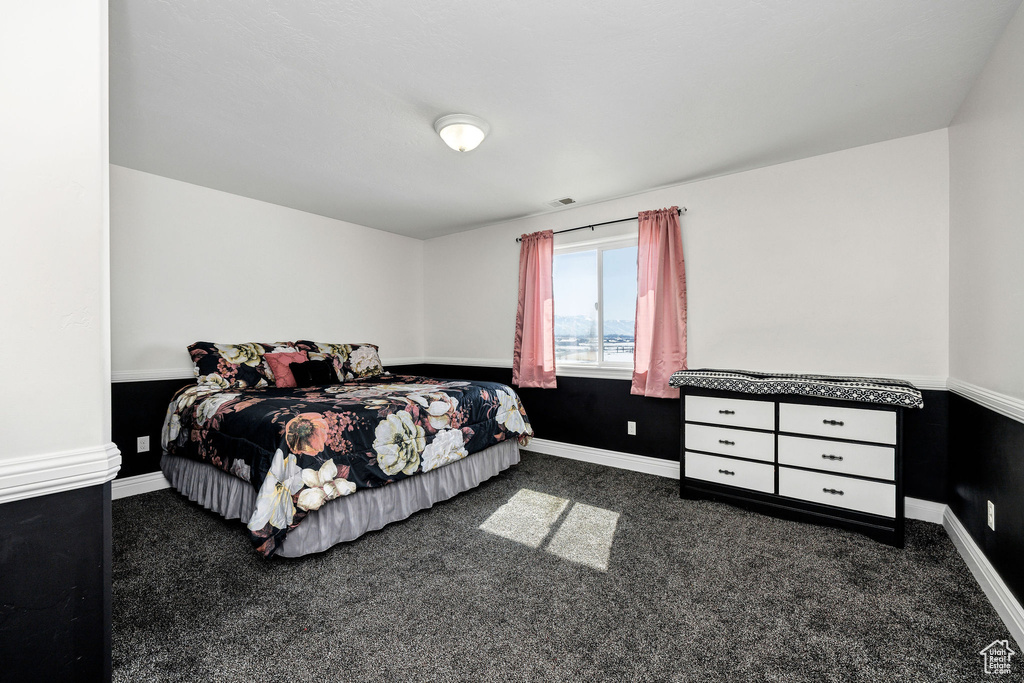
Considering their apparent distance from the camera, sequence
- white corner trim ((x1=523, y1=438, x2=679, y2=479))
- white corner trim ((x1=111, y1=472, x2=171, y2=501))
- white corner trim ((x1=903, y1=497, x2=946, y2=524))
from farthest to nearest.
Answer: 1. white corner trim ((x1=523, y1=438, x2=679, y2=479))
2. white corner trim ((x1=111, y1=472, x2=171, y2=501))
3. white corner trim ((x1=903, y1=497, x2=946, y2=524))

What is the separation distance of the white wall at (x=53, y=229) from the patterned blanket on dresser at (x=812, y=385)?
297cm

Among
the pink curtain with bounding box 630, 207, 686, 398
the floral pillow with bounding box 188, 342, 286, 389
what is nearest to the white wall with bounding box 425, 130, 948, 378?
the pink curtain with bounding box 630, 207, 686, 398

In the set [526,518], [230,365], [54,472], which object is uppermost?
[230,365]

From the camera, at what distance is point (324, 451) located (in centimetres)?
218

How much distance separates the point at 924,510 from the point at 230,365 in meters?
4.92

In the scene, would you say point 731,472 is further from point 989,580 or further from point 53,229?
point 53,229

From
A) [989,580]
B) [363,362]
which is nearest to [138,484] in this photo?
[363,362]

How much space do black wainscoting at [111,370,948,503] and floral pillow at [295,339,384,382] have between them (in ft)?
3.27

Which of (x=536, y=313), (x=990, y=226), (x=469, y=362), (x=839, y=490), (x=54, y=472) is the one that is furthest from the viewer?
(x=469, y=362)

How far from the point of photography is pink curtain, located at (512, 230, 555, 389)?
160 inches

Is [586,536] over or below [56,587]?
below

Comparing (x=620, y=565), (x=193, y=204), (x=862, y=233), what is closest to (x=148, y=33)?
(x=193, y=204)

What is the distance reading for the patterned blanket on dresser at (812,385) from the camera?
2.25 m

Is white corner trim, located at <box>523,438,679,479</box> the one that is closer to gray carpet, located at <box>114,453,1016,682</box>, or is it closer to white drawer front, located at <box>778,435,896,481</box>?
gray carpet, located at <box>114,453,1016,682</box>
